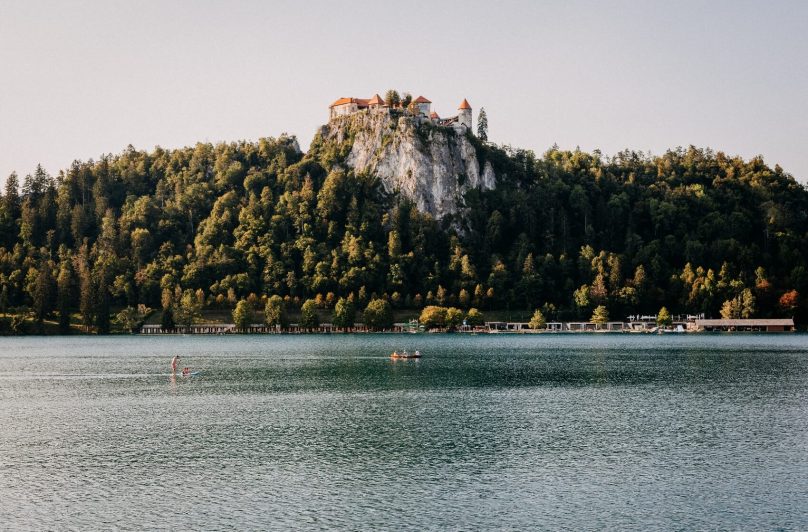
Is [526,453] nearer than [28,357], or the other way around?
[526,453]

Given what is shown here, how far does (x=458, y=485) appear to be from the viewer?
4275 centimetres

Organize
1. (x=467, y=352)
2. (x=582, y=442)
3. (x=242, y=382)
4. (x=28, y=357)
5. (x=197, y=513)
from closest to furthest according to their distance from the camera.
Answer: (x=197, y=513) < (x=582, y=442) < (x=242, y=382) < (x=28, y=357) < (x=467, y=352)

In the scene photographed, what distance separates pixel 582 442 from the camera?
54.5 meters

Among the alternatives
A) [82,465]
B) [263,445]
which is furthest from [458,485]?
[82,465]

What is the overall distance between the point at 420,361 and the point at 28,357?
62855 millimetres

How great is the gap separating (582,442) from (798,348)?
359 feet

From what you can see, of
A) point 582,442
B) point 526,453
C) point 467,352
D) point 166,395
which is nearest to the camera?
point 526,453

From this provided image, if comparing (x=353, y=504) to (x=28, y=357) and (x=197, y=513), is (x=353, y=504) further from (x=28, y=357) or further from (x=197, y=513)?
(x=28, y=357)

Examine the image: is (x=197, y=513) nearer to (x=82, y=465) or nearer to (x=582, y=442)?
(x=82, y=465)

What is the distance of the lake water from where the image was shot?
125 feet

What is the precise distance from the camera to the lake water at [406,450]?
1506 inches

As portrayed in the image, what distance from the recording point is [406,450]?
170 ft

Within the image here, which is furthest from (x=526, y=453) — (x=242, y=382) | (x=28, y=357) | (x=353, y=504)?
(x=28, y=357)

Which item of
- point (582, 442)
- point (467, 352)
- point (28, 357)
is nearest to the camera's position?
point (582, 442)
